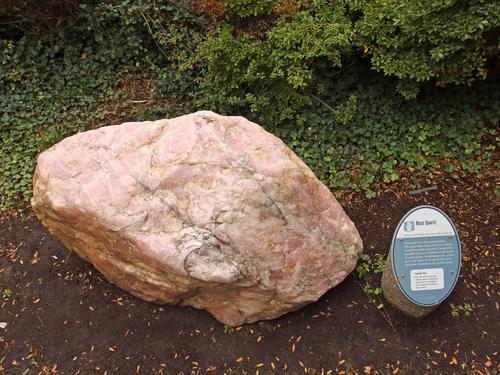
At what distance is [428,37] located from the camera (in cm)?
383

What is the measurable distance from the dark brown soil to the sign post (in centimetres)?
43

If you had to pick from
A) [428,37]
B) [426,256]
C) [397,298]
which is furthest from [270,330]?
[428,37]

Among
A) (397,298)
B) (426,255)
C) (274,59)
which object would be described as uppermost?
(274,59)

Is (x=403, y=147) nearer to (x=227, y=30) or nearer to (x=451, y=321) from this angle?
(x=451, y=321)

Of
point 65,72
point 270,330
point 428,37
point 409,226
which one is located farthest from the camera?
point 65,72

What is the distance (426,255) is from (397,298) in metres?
0.43

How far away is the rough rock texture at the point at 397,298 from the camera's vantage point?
328cm

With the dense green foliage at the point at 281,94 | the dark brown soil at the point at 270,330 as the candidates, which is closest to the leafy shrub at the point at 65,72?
the dense green foliage at the point at 281,94

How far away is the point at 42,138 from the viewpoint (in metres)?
5.03

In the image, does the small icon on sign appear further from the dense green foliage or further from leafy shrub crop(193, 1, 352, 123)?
leafy shrub crop(193, 1, 352, 123)

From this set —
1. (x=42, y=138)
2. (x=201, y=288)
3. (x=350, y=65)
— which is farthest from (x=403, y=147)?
(x=42, y=138)

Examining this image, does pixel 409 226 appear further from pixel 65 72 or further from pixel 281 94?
pixel 65 72

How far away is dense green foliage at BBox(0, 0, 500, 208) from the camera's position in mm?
4301

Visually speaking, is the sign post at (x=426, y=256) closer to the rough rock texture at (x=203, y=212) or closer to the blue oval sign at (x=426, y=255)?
the blue oval sign at (x=426, y=255)
